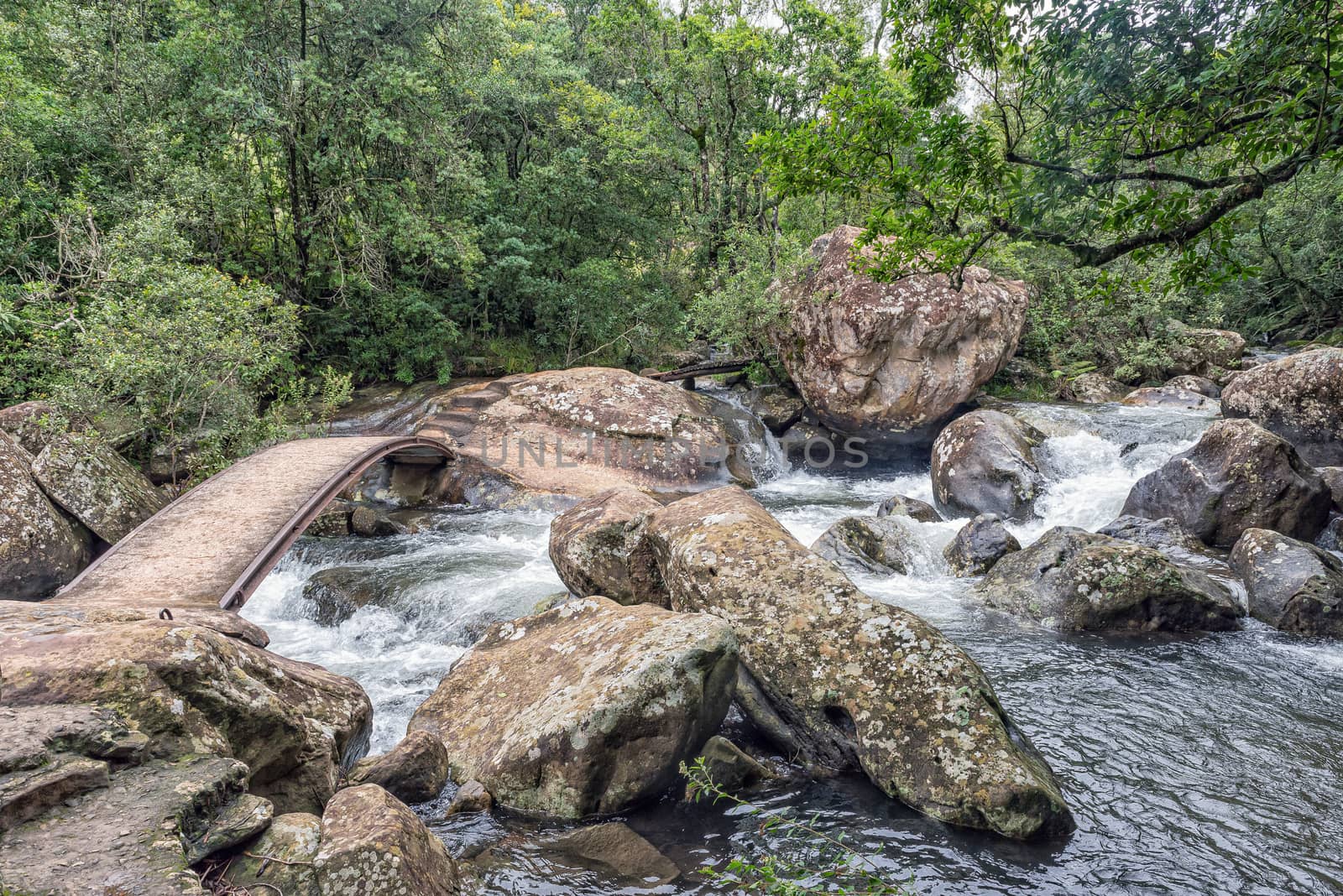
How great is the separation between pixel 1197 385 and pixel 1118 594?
44.3 ft

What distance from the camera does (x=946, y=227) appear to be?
5738mm

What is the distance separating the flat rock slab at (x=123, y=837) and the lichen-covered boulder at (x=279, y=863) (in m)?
0.24

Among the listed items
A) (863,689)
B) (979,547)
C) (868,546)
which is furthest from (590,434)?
(863,689)

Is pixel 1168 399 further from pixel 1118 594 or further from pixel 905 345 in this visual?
pixel 1118 594

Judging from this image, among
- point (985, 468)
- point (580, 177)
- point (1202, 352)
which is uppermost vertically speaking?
point (580, 177)

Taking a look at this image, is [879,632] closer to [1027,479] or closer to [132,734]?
[132,734]

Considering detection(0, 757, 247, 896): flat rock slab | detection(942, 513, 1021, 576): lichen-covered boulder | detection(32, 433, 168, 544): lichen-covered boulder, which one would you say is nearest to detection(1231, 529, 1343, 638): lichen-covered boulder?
detection(942, 513, 1021, 576): lichen-covered boulder

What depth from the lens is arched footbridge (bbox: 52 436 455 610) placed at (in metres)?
6.33

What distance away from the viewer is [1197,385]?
17.1m

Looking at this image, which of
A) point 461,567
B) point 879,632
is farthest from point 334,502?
point 879,632

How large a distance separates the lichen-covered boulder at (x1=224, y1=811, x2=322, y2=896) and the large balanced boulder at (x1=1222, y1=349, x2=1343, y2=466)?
579 inches

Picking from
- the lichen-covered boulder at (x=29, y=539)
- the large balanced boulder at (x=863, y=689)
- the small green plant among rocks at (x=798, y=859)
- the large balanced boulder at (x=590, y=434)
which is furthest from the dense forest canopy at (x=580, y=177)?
the small green plant among rocks at (x=798, y=859)

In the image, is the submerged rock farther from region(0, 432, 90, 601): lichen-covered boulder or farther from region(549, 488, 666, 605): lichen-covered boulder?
region(0, 432, 90, 601): lichen-covered boulder

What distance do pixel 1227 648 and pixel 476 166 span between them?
55.8 feet
